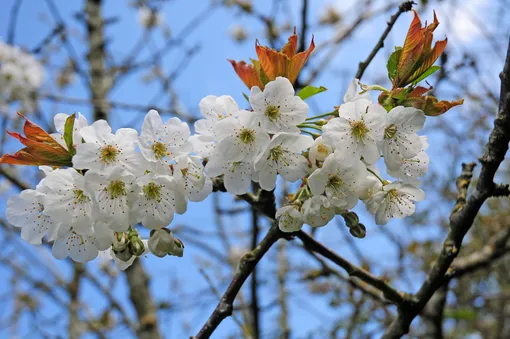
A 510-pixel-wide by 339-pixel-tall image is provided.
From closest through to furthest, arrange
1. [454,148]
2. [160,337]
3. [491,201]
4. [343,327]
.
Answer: [160,337] < [343,327] < [491,201] < [454,148]

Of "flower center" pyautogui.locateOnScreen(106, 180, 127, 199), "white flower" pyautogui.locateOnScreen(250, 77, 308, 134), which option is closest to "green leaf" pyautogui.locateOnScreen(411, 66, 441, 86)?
"white flower" pyautogui.locateOnScreen(250, 77, 308, 134)

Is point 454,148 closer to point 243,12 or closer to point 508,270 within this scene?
point 508,270

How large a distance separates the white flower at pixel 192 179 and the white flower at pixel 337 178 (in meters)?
0.25

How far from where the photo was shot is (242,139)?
1.01 metres

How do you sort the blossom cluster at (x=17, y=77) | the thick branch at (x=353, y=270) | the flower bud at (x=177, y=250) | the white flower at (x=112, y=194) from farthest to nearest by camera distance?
the blossom cluster at (x=17, y=77)
the thick branch at (x=353, y=270)
the flower bud at (x=177, y=250)
the white flower at (x=112, y=194)

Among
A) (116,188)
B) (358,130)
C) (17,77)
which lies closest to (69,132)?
(116,188)

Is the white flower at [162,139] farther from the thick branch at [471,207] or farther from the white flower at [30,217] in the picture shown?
the thick branch at [471,207]

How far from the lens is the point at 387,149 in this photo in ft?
3.40

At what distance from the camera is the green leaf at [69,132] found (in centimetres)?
101

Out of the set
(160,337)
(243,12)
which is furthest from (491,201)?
(160,337)

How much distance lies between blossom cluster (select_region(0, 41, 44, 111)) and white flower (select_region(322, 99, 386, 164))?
3.68 meters

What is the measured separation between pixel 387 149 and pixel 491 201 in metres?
4.35

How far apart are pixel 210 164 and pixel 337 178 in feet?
0.95

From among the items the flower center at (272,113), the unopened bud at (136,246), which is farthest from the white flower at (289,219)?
the unopened bud at (136,246)
